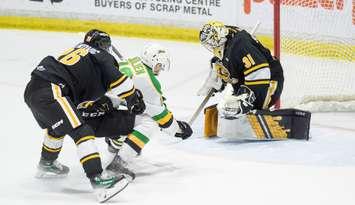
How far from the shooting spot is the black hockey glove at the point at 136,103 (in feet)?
10.2

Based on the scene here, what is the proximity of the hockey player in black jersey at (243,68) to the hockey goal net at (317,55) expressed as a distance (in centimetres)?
70

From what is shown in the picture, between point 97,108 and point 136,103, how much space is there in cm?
30

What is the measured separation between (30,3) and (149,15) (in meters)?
1.19

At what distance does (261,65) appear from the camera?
3943mm

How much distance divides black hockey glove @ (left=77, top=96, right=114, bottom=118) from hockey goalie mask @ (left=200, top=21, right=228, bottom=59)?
802 millimetres

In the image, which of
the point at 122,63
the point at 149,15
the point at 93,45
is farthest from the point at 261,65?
the point at 149,15

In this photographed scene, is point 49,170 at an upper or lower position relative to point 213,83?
lower

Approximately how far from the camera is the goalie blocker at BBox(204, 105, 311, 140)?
395 centimetres

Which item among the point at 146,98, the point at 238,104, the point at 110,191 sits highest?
the point at 146,98

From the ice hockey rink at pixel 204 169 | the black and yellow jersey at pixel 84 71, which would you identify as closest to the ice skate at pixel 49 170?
the ice hockey rink at pixel 204 169

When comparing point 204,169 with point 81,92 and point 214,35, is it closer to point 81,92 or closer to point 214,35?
point 81,92

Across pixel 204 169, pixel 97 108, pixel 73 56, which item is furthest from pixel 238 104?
pixel 73 56

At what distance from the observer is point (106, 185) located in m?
2.91

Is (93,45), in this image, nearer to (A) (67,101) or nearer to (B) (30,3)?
(A) (67,101)
